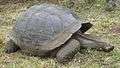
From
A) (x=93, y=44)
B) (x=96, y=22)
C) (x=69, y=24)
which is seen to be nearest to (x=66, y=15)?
(x=69, y=24)

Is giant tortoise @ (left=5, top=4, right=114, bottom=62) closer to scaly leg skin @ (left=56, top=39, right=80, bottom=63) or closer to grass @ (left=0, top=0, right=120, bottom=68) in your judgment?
scaly leg skin @ (left=56, top=39, right=80, bottom=63)

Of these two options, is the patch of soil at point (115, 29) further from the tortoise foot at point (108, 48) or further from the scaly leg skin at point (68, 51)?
the scaly leg skin at point (68, 51)

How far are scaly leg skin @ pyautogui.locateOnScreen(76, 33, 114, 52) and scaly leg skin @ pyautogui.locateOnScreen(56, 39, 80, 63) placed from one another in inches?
6.8

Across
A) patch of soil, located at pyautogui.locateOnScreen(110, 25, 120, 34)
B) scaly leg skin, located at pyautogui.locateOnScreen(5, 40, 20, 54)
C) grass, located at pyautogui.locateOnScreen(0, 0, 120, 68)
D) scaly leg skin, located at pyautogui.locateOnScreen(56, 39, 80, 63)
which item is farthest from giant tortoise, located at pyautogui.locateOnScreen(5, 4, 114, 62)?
patch of soil, located at pyautogui.locateOnScreen(110, 25, 120, 34)

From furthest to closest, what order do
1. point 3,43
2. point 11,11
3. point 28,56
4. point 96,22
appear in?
point 11,11 → point 96,22 → point 3,43 → point 28,56

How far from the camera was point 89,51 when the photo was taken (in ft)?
22.9

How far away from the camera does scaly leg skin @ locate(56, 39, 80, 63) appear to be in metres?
6.66

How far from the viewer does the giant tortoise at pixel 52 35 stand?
6734 millimetres

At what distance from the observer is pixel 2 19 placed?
10133mm

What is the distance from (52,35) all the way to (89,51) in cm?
72

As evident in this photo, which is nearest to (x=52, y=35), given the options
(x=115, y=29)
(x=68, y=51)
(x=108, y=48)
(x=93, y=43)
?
(x=68, y=51)

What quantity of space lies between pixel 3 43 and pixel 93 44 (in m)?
1.82

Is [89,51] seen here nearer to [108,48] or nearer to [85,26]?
[108,48]

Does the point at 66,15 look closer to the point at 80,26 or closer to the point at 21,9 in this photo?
the point at 80,26
